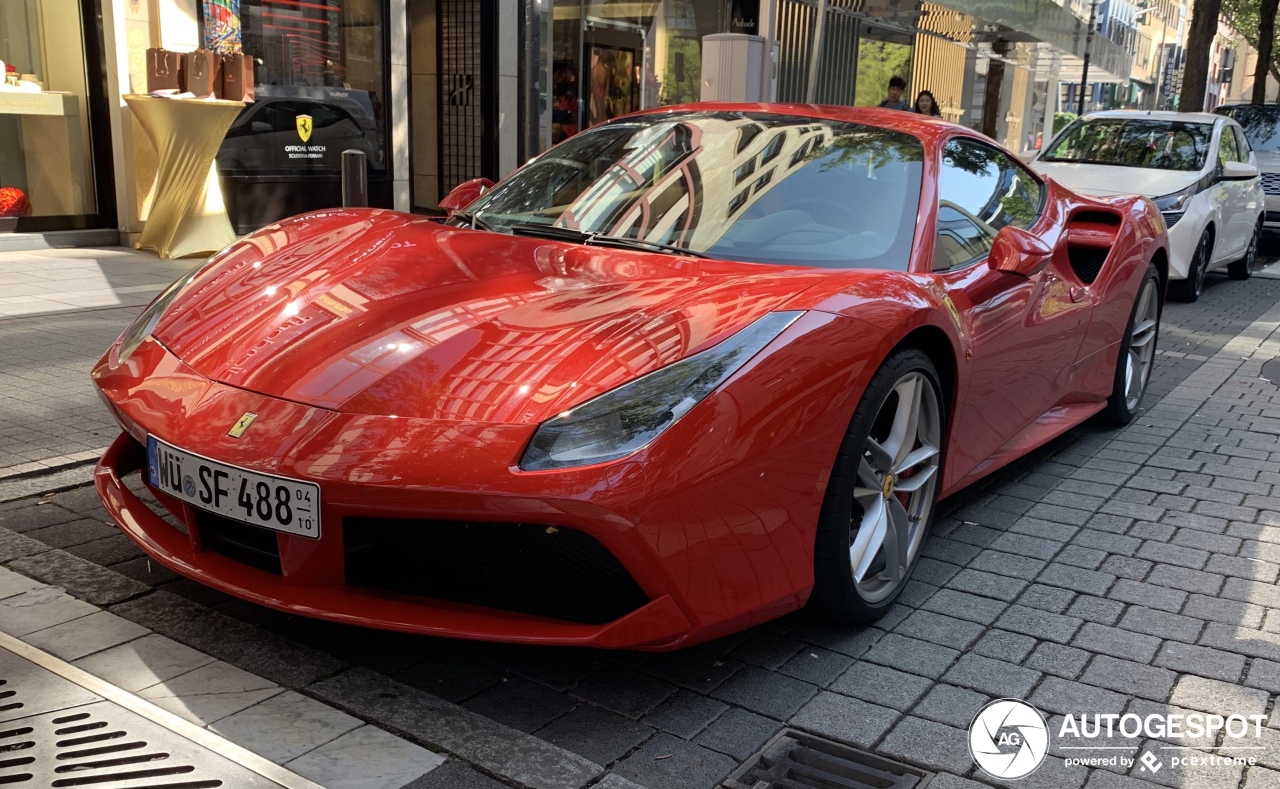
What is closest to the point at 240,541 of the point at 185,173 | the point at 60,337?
the point at 60,337

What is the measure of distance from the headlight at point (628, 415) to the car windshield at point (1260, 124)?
13720 millimetres

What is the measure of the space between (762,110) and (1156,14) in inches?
2809

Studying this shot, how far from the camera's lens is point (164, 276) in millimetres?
8453

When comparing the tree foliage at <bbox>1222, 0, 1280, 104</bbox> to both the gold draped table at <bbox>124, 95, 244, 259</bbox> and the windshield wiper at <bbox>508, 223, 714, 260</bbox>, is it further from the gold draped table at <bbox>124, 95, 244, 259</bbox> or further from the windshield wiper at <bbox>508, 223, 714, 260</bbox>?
the windshield wiper at <bbox>508, 223, 714, 260</bbox>

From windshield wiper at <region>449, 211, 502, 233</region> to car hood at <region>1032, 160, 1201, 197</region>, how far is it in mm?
6808

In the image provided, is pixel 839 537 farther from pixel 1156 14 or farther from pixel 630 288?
pixel 1156 14

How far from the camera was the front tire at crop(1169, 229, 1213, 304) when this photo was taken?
972cm

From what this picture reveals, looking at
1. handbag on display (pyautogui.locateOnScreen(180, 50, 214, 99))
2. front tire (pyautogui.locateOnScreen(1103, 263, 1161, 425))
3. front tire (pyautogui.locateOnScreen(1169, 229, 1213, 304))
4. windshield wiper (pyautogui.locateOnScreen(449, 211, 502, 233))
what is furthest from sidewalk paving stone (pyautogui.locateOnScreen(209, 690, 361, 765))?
front tire (pyautogui.locateOnScreen(1169, 229, 1213, 304))

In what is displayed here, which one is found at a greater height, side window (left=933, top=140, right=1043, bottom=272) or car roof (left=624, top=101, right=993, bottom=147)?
car roof (left=624, top=101, right=993, bottom=147)

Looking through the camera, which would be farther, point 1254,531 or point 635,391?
point 1254,531

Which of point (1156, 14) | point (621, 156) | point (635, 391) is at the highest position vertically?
point (1156, 14)

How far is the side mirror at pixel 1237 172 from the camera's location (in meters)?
9.60

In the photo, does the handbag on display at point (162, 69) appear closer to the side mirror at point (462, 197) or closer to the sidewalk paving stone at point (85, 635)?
the side mirror at point (462, 197)

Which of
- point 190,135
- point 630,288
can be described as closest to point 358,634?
point 630,288
